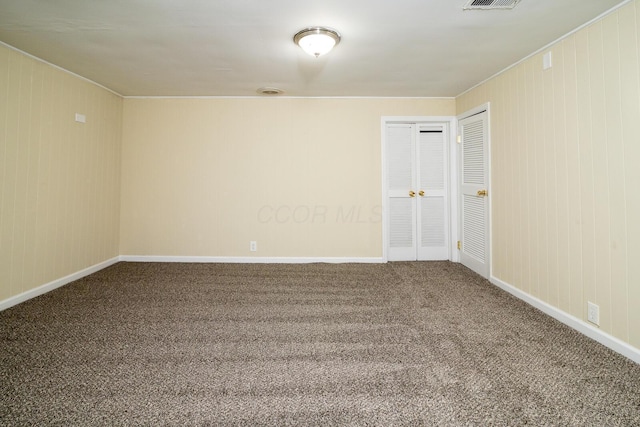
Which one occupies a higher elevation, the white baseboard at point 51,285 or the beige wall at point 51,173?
the beige wall at point 51,173

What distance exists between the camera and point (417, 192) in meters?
4.71

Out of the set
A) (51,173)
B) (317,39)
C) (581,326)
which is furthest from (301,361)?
(51,173)

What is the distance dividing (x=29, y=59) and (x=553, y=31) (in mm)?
4736

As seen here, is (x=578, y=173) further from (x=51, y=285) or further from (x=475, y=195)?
(x=51, y=285)

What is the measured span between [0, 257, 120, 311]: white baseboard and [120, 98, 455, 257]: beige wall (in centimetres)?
53

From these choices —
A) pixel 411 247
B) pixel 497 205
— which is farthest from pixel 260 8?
pixel 411 247

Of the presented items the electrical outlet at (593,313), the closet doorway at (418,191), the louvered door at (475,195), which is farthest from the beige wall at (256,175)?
the electrical outlet at (593,313)

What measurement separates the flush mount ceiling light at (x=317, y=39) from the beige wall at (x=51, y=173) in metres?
2.68

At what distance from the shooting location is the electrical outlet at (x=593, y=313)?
2.32m

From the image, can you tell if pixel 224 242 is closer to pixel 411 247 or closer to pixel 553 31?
pixel 411 247

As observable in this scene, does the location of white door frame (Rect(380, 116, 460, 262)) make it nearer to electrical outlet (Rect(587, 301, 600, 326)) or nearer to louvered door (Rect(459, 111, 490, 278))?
louvered door (Rect(459, 111, 490, 278))

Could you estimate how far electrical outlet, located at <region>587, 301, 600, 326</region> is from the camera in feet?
7.61

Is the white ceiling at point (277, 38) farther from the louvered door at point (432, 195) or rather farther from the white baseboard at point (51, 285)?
the white baseboard at point (51, 285)

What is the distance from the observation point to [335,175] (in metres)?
4.61
